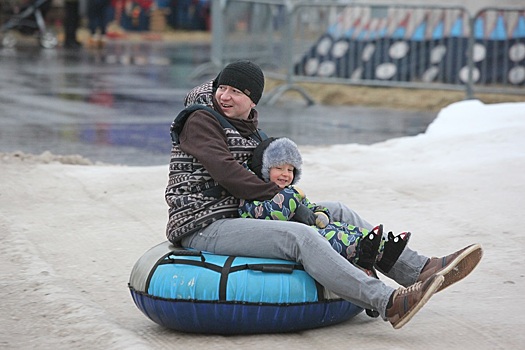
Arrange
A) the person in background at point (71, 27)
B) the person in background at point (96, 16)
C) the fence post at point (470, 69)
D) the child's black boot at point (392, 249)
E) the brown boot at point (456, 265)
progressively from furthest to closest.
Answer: the person in background at point (96, 16), the person in background at point (71, 27), the fence post at point (470, 69), the child's black boot at point (392, 249), the brown boot at point (456, 265)

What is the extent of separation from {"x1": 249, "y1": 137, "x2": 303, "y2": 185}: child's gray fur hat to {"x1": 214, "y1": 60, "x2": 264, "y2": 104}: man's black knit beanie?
271 mm

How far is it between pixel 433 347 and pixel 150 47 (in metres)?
22.8

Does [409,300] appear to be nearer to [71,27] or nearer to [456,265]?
[456,265]

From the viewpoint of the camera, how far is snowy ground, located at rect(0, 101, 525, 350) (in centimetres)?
509

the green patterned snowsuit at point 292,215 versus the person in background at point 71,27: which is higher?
the person in background at point 71,27

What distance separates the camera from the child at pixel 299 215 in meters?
5.23

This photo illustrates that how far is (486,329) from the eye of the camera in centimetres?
516

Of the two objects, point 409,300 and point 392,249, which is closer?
point 409,300

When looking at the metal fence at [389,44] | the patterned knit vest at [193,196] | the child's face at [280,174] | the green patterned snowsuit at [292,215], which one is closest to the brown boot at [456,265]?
the green patterned snowsuit at [292,215]

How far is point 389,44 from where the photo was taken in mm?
15586

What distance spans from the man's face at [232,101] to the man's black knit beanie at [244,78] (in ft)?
0.08

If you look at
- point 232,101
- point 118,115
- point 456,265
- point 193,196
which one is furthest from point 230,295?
point 118,115

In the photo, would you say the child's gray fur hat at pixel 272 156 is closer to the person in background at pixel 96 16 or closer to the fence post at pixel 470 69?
the fence post at pixel 470 69

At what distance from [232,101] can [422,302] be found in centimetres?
141
